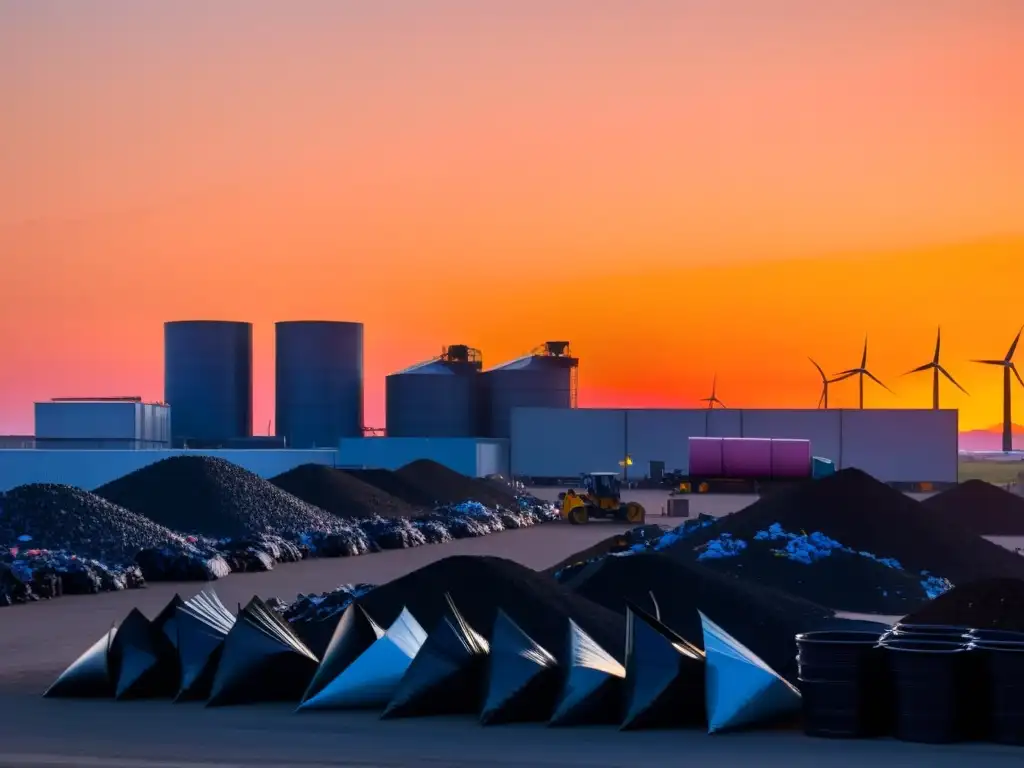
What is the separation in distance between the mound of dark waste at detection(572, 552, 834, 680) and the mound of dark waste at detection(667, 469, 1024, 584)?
806 cm

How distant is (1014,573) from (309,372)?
58567mm

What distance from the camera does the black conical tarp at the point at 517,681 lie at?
43.3ft

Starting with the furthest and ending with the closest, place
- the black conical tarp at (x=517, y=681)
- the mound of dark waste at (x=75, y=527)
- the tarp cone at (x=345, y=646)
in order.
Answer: the mound of dark waste at (x=75, y=527)
the tarp cone at (x=345, y=646)
the black conical tarp at (x=517, y=681)

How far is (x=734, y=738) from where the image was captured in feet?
41.6

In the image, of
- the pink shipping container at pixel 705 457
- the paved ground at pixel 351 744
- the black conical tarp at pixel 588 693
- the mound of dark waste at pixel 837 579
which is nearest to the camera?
the paved ground at pixel 351 744

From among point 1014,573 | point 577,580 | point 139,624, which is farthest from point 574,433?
point 139,624

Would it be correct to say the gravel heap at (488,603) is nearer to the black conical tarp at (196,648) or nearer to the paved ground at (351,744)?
Answer: the black conical tarp at (196,648)

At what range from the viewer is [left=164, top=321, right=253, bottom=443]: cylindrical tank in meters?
82.1

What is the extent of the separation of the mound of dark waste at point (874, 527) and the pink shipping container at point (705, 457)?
1104 inches

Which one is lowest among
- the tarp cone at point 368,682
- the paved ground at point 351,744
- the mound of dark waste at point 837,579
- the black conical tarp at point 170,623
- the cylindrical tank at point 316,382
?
the mound of dark waste at point 837,579

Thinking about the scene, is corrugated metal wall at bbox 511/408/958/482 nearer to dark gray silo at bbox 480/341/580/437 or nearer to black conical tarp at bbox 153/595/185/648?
dark gray silo at bbox 480/341/580/437

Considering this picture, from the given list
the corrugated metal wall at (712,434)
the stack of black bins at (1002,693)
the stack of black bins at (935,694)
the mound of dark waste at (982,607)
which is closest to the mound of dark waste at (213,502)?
the mound of dark waste at (982,607)

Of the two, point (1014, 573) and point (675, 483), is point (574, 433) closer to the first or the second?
point (675, 483)

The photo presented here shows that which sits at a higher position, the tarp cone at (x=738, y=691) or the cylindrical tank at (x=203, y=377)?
the cylindrical tank at (x=203, y=377)
